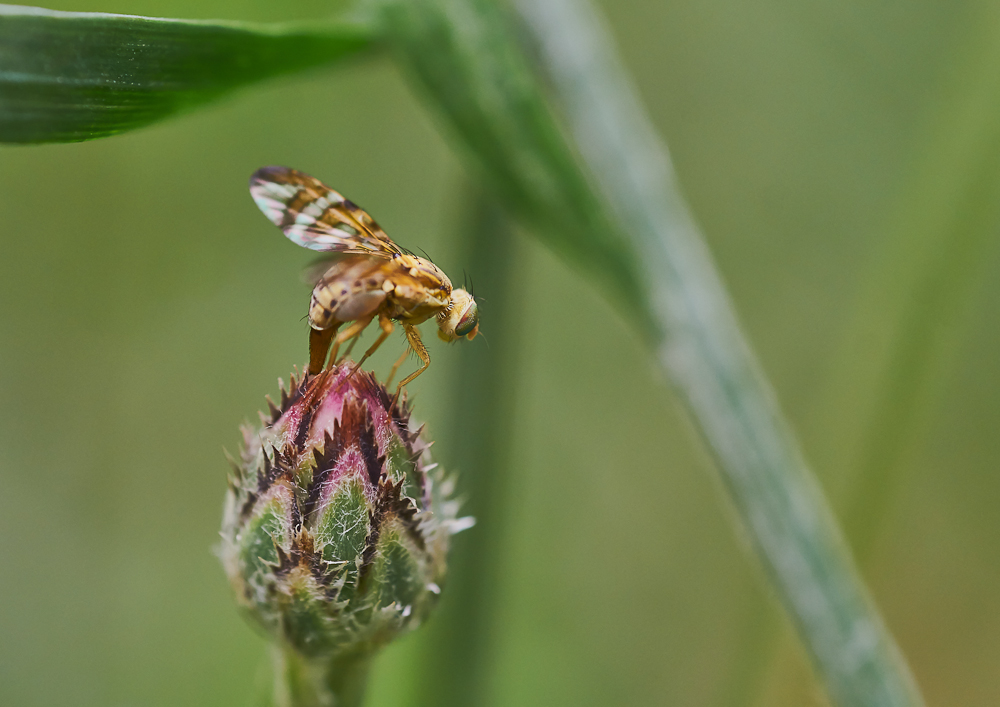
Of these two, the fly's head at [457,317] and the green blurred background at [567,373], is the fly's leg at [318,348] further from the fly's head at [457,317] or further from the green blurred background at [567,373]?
the green blurred background at [567,373]

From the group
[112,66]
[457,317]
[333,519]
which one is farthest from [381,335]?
[112,66]

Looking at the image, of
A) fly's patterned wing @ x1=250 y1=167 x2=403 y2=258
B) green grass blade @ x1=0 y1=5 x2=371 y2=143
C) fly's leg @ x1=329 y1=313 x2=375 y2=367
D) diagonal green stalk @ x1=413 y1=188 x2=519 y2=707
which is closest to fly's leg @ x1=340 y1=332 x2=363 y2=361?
fly's leg @ x1=329 y1=313 x2=375 y2=367

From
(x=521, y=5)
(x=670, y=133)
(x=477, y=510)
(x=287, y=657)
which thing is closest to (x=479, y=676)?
(x=477, y=510)

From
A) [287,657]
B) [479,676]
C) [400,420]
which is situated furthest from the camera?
[479,676]

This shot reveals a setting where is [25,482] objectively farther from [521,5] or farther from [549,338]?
[521,5]

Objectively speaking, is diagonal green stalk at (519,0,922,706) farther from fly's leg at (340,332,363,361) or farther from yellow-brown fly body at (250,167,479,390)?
fly's leg at (340,332,363,361)

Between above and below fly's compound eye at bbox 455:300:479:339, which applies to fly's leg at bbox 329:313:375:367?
above
